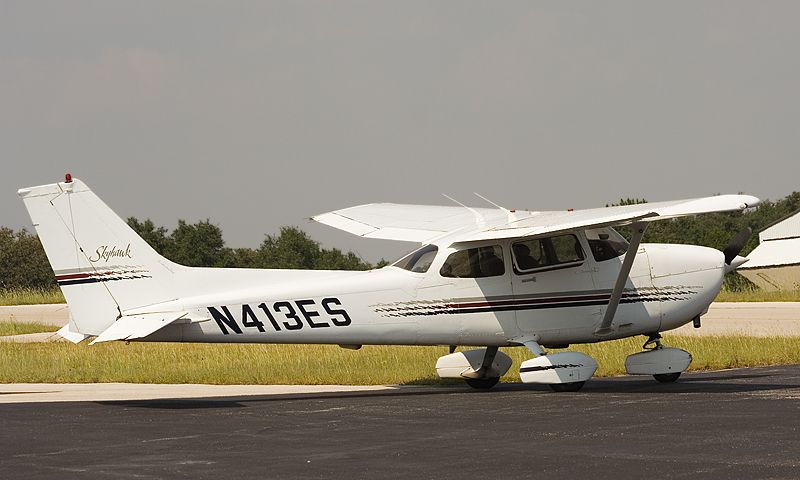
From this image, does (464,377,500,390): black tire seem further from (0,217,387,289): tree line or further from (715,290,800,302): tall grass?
(0,217,387,289): tree line

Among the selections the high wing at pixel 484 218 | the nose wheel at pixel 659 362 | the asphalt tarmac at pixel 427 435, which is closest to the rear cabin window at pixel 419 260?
the high wing at pixel 484 218

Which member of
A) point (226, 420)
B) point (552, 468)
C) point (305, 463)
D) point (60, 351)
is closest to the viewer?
point (552, 468)

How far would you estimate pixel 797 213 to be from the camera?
70.2 meters

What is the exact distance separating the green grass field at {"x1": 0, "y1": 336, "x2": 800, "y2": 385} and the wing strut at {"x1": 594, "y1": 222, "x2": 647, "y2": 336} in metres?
2.90

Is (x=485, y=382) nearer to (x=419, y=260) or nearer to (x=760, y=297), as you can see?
(x=419, y=260)

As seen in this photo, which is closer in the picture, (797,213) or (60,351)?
(60,351)

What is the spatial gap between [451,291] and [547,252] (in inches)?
55.8

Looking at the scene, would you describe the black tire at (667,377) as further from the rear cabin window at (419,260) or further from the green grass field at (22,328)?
the green grass field at (22,328)

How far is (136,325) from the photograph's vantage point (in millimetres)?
13945

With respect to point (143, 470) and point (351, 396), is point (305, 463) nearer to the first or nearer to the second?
point (143, 470)

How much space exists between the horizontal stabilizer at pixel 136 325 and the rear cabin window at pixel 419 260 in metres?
2.99

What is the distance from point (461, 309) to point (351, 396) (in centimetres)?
200

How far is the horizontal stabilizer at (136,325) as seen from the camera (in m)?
13.7

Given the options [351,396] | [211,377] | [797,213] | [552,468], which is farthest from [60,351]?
[797,213]
